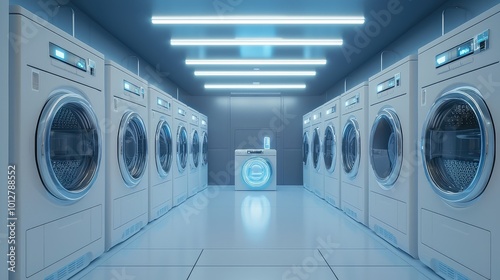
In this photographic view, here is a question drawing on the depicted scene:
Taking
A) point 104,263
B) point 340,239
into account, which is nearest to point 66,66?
point 104,263

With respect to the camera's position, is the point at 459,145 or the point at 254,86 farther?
the point at 254,86

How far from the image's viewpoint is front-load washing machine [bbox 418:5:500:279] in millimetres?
1443

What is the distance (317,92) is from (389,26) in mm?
3609

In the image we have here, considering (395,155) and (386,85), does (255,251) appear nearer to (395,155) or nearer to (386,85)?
(395,155)

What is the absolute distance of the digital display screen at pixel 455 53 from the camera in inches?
63.5

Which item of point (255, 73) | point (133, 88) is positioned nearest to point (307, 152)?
point (255, 73)

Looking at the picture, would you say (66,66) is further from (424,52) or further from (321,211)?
(321,211)

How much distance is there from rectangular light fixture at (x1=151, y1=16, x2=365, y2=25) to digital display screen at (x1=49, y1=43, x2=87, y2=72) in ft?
4.17

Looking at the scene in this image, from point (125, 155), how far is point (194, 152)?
2.77m

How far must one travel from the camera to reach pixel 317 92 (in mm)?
6863

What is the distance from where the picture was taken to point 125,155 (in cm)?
267

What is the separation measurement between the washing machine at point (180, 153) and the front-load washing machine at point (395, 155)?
2.59 metres

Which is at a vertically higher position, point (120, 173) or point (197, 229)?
point (120, 173)

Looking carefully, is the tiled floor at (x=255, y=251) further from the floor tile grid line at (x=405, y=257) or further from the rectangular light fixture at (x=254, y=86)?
the rectangular light fixture at (x=254, y=86)
